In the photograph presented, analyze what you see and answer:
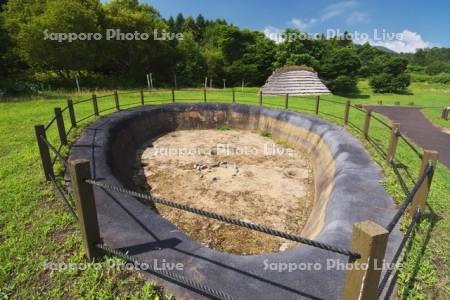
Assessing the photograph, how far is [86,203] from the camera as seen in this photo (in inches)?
124

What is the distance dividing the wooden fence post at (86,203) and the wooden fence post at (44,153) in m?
2.89

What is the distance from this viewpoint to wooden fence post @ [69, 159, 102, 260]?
9.73 ft

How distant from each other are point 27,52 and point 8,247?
85.8 ft

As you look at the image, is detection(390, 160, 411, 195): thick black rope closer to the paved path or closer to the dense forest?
the paved path

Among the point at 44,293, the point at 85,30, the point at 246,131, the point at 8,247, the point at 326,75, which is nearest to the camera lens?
the point at 44,293

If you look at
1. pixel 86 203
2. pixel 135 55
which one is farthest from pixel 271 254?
pixel 135 55

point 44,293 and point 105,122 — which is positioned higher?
point 105,122

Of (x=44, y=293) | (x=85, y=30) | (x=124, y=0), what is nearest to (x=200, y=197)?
(x=44, y=293)

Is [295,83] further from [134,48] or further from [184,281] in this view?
[184,281]

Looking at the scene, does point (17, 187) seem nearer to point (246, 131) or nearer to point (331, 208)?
point (331, 208)

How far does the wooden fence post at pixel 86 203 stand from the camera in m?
2.96

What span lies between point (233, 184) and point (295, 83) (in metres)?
22.3

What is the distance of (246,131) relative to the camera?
14.6 m

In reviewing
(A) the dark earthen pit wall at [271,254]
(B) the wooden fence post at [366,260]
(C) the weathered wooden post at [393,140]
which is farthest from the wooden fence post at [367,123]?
(B) the wooden fence post at [366,260]
